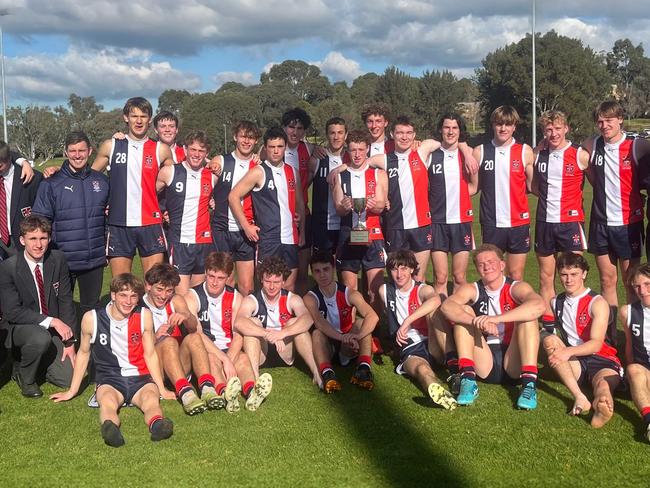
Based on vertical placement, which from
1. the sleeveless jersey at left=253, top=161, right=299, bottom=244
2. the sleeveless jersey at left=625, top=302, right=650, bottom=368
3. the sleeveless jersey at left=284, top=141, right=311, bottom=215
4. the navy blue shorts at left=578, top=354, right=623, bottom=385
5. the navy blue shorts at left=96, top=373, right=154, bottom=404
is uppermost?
the sleeveless jersey at left=284, top=141, right=311, bottom=215

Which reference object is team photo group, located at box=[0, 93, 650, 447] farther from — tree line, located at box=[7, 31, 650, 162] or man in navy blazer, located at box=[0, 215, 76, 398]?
tree line, located at box=[7, 31, 650, 162]

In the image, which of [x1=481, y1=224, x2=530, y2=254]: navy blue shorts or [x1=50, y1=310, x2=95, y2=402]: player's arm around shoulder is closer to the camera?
[x1=50, y1=310, x2=95, y2=402]: player's arm around shoulder

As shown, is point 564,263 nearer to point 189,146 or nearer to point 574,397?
point 574,397

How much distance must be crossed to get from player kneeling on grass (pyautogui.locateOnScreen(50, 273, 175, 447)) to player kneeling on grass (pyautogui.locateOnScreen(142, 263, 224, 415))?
14 centimetres

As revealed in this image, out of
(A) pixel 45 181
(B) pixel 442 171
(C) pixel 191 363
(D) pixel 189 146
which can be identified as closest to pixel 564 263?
(B) pixel 442 171

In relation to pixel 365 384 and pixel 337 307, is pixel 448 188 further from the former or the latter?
pixel 365 384

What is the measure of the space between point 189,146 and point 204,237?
2.73 ft

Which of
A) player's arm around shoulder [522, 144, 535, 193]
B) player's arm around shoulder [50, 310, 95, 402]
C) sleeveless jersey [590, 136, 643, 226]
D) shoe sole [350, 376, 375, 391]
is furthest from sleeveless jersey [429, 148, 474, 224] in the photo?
player's arm around shoulder [50, 310, 95, 402]

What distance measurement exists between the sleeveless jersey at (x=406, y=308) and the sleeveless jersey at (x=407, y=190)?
2.89 feet

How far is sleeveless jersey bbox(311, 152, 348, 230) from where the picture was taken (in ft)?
20.2

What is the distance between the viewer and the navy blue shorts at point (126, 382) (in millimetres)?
4496

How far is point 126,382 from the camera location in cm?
452

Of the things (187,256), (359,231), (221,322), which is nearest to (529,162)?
(359,231)

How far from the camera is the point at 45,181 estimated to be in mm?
5430
